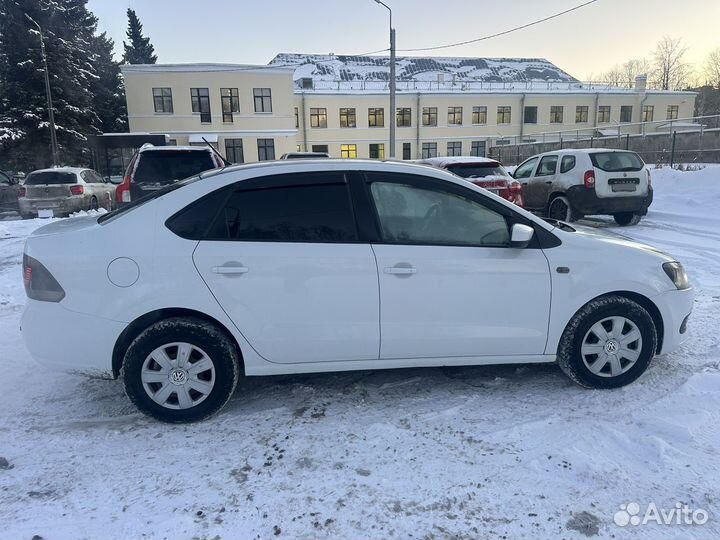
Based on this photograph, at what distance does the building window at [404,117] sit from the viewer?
1795 inches

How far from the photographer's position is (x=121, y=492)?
8.38ft

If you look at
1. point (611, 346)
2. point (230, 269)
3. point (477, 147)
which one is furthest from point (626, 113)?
point (230, 269)

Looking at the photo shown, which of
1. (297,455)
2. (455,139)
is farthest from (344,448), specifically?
(455,139)

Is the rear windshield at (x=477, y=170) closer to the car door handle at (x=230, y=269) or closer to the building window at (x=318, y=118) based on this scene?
the car door handle at (x=230, y=269)

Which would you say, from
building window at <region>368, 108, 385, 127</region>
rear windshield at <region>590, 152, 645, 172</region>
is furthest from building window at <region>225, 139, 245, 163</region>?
rear windshield at <region>590, 152, 645, 172</region>

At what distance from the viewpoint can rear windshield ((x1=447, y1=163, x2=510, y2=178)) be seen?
934cm

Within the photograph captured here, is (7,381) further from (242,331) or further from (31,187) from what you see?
(31,187)

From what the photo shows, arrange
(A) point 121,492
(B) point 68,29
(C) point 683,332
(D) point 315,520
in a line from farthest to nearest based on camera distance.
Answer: (B) point 68,29 → (C) point 683,332 → (A) point 121,492 → (D) point 315,520

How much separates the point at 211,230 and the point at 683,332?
139 inches

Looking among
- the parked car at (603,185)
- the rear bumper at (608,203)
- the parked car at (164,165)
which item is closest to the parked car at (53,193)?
the parked car at (164,165)

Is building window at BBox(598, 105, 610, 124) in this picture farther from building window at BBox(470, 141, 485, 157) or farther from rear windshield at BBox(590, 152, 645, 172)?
rear windshield at BBox(590, 152, 645, 172)

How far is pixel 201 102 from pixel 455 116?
23532mm

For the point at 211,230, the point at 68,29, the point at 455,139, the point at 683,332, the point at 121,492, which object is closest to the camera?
the point at 121,492

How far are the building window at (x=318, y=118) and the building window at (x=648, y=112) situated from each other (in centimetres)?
3384
